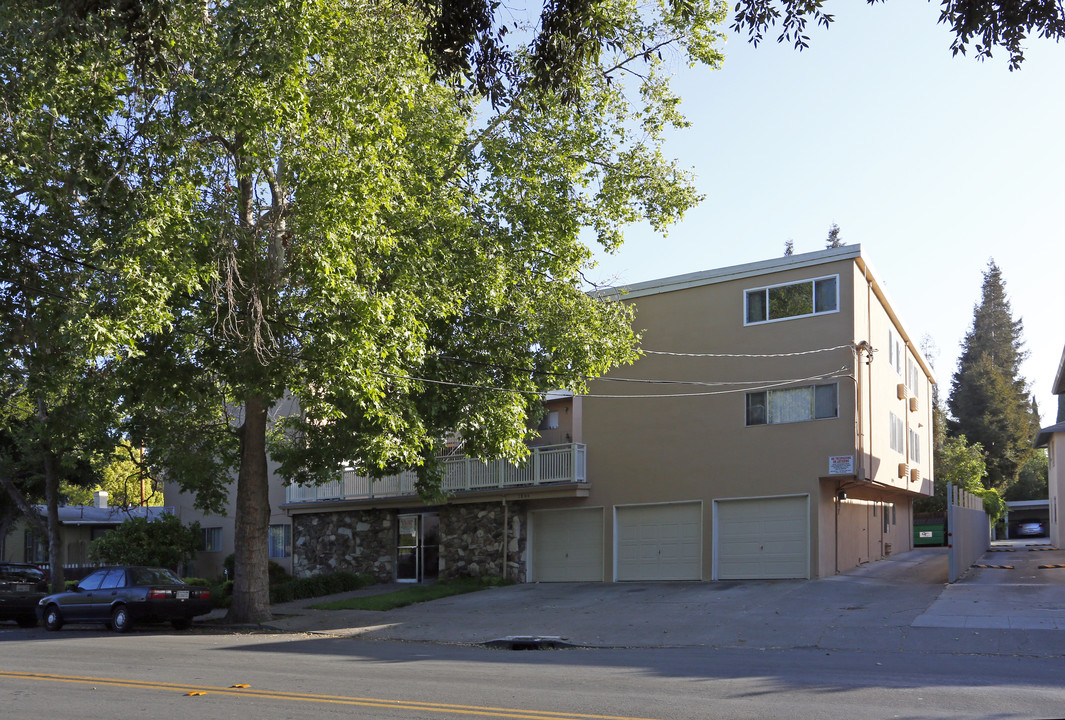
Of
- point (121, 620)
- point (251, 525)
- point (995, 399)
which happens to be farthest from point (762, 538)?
point (995, 399)

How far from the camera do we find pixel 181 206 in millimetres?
15312

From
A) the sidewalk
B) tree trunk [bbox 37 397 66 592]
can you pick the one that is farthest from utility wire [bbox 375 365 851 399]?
tree trunk [bbox 37 397 66 592]

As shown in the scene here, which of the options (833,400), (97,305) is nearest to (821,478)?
(833,400)

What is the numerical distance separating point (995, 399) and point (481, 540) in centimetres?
5182

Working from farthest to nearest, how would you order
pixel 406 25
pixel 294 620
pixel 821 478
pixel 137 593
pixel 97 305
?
pixel 821 478, pixel 294 620, pixel 137 593, pixel 406 25, pixel 97 305

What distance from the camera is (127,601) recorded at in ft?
65.9

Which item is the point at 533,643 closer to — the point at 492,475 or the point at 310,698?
the point at 310,698

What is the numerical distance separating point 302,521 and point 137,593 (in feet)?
43.9

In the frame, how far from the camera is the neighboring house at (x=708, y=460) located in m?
23.5

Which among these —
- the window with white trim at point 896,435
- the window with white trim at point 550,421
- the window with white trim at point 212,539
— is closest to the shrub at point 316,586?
the window with white trim at point 550,421

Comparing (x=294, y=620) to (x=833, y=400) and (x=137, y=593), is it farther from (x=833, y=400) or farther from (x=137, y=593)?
(x=833, y=400)

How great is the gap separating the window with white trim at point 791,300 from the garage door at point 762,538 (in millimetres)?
4573

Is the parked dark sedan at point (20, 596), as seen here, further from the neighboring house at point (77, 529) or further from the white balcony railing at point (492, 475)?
the neighboring house at point (77, 529)

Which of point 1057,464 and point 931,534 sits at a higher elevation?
point 1057,464
